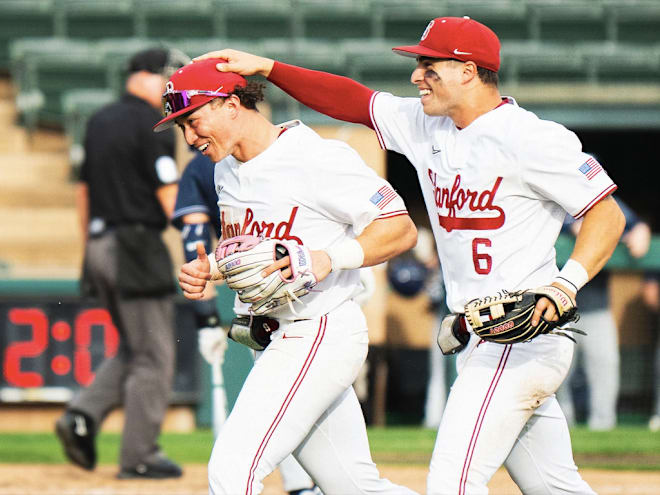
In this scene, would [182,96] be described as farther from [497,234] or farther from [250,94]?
[497,234]

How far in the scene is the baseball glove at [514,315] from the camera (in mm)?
3127

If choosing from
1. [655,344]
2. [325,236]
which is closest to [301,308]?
[325,236]

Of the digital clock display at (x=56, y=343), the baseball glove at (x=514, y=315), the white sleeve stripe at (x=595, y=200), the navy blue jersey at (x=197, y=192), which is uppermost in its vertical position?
the white sleeve stripe at (x=595, y=200)

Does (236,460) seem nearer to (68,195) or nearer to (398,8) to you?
(68,195)

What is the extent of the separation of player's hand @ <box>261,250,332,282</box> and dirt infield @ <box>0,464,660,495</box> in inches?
90.2

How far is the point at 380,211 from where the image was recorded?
11.6 ft

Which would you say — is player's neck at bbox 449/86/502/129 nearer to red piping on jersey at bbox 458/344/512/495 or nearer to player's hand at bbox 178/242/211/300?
red piping on jersey at bbox 458/344/512/495

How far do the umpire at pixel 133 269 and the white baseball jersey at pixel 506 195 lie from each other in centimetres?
255

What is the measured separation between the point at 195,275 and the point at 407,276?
5253mm

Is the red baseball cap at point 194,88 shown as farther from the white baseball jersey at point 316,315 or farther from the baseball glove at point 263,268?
the baseball glove at point 263,268

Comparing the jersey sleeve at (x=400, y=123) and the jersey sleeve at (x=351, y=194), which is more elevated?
the jersey sleeve at (x=400, y=123)

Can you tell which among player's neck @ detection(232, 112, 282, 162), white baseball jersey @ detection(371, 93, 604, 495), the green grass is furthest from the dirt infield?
player's neck @ detection(232, 112, 282, 162)

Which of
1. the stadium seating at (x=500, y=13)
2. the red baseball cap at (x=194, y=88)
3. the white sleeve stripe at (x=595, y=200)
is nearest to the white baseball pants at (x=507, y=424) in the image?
the white sleeve stripe at (x=595, y=200)

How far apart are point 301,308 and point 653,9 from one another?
32.7 feet
